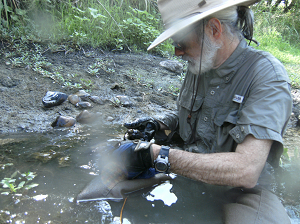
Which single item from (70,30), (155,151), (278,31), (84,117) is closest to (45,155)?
(84,117)

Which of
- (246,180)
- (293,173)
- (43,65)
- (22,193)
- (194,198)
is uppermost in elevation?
(43,65)

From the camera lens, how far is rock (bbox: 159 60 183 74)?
4.58m

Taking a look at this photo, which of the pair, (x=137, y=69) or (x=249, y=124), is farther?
(x=137, y=69)

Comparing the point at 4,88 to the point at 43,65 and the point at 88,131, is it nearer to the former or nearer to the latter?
the point at 43,65

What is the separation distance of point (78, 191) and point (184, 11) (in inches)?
59.4

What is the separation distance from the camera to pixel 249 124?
1.55 metres

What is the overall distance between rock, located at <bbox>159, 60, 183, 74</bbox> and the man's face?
8.23 feet

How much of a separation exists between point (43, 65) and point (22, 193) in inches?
92.4

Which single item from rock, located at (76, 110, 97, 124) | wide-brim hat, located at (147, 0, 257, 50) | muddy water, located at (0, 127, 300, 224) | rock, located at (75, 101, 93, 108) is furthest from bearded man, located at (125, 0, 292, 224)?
rock, located at (75, 101, 93, 108)

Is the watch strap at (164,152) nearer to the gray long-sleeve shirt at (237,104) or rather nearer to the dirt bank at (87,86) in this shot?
the gray long-sleeve shirt at (237,104)

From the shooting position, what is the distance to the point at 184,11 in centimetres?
185

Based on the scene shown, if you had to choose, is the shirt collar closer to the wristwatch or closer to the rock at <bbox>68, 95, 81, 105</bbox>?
the wristwatch

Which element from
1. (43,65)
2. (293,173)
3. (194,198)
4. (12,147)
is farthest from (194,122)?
(43,65)

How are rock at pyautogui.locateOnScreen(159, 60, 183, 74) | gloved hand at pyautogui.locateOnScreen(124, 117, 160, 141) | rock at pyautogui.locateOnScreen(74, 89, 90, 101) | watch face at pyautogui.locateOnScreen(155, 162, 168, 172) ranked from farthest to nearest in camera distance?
rock at pyautogui.locateOnScreen(159, 60, 183, 74) → rock at pyautogui.locateOnScreen(74, 89, 90, 101) → gloved hand at pyautogui.locateOnScreen(124, 117, 160, 141) → watch face at pyautogui.locateOnScreen(155, 162, 168, 172)
